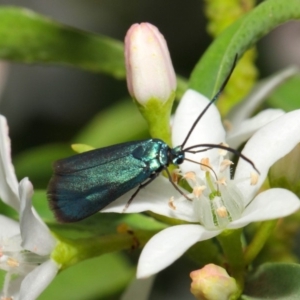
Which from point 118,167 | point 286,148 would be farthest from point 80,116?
point 286,148

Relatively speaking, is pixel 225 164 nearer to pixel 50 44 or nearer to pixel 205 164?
pixel 205 164

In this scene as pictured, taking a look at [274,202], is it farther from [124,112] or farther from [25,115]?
[25,115]

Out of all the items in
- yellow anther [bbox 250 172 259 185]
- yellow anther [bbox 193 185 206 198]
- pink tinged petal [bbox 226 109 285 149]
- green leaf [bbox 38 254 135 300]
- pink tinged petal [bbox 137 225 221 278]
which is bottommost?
green leaf [bbox 38 254 135 300]

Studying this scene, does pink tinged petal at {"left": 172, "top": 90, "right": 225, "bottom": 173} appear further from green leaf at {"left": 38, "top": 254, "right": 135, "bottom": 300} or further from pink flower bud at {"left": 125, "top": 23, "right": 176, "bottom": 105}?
Result: green leaf at {"left": 38, "top": 254, "right": 135, "bottom": 300}

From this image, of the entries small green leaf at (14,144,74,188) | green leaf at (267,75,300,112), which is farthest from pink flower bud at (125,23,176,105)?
small green leaf at (14,144,74,188)

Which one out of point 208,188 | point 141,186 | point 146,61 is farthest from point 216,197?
point 146,61

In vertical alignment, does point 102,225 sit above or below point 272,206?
below
